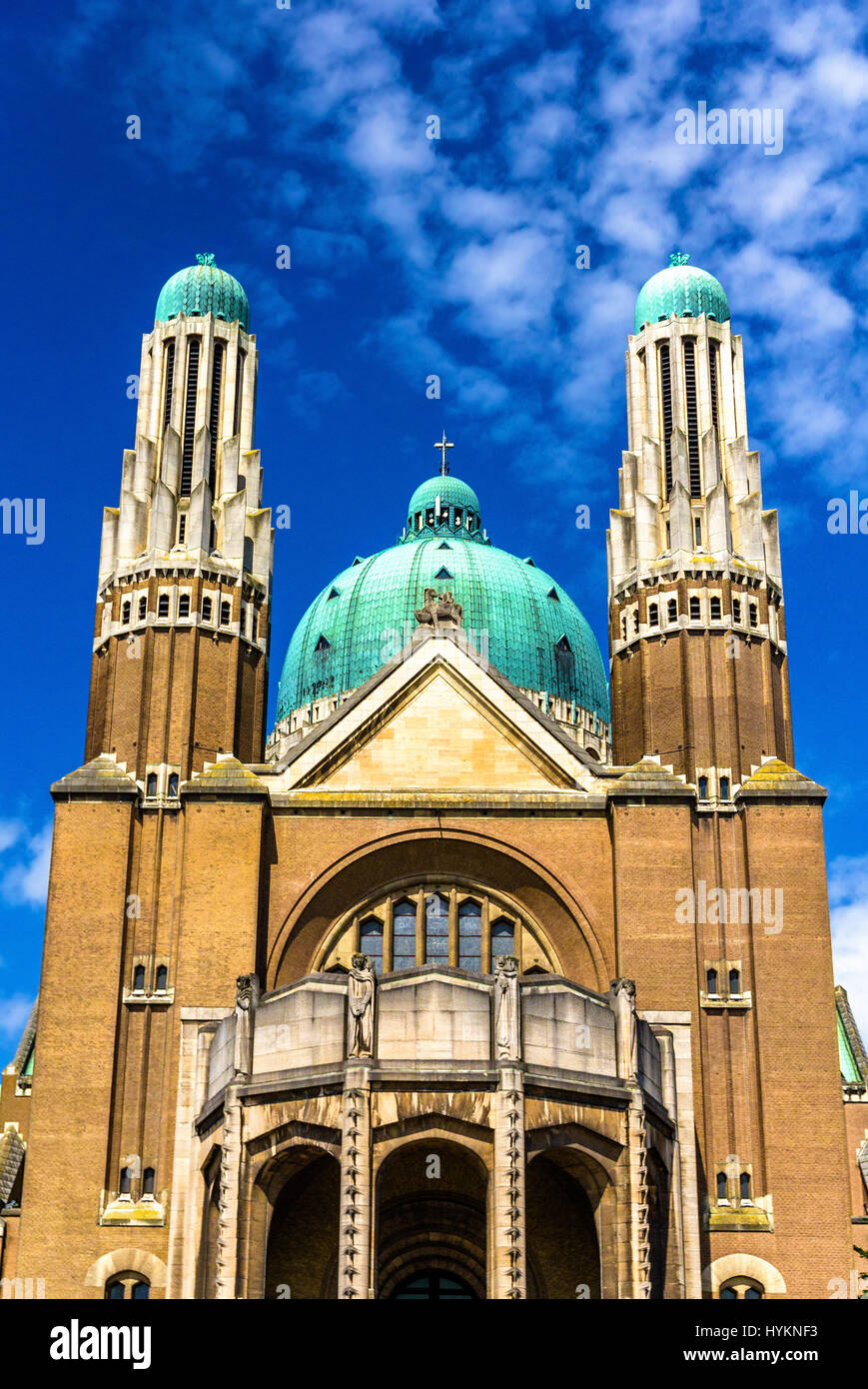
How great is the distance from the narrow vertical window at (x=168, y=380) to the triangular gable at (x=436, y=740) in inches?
401

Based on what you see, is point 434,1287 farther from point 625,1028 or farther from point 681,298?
point 681,298

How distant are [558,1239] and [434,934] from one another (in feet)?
26.6

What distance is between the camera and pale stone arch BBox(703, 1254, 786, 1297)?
40.2 metres

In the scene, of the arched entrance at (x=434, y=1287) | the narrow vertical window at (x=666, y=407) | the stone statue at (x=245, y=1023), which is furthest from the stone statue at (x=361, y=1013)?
the narrow vertical window at (x=666, y=407)

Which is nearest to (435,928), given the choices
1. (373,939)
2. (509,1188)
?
(373,939)

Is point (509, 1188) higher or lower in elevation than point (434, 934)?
lower

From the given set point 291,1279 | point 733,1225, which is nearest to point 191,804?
point 291,1279

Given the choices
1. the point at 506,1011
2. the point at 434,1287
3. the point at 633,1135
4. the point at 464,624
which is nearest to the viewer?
the point at 506,1011

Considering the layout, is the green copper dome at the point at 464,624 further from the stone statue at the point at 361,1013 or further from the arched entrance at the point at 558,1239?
the stone statue at the point at 361,1013

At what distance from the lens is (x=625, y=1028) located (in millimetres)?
37125

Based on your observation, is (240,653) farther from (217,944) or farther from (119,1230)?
(119,1230)

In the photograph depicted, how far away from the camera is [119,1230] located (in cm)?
4041
